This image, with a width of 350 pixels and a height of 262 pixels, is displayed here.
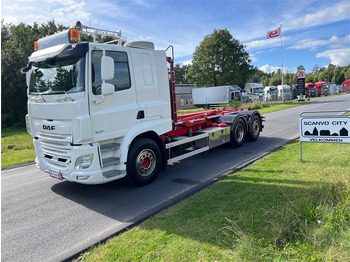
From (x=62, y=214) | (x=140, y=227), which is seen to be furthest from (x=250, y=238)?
(x=62, y=214)

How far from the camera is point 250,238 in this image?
312 cm

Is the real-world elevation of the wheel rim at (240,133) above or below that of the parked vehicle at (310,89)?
below

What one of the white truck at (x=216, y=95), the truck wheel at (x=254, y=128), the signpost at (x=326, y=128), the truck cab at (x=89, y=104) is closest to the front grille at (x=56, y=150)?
the truck cab at (x=89, y=104)

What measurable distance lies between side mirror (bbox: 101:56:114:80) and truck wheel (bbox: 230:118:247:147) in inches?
205

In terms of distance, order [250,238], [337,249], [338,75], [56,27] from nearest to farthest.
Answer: [337,249] < [250,238] < [56,27] < [338,75]

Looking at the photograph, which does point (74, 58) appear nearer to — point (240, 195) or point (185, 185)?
point (185, 185)

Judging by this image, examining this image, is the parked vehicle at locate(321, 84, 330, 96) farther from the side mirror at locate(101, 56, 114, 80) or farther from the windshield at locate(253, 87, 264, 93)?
the side mirror at locate(101, 56, 114, 80)

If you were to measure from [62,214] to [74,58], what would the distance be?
282 centimetres

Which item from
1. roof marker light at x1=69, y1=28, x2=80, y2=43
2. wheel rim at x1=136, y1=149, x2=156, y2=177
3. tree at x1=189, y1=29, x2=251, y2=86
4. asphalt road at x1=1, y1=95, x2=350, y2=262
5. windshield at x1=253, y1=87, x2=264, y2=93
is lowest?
asphalt road at x1=1, y1=95, x2=350, y2=262

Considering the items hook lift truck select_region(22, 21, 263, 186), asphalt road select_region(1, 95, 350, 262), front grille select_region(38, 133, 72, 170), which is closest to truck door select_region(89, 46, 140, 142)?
hook lift truck select_region(22, 21, 263, 186)

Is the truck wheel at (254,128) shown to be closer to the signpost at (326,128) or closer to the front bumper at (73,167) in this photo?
the signpost at (326,128)

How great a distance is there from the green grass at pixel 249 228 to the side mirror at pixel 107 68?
2.57m

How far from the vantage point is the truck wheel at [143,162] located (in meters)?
5.45

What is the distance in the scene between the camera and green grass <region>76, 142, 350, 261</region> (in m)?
2.91
